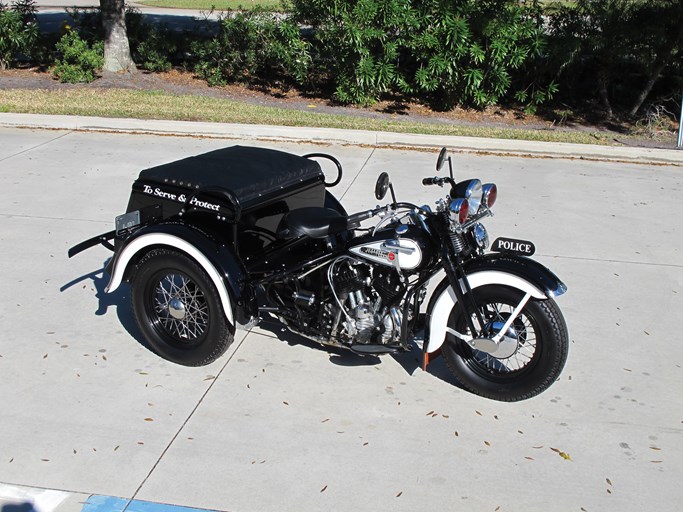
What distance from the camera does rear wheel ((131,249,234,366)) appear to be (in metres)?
4.80

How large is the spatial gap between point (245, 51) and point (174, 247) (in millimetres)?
8925

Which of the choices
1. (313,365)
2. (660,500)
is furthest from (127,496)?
(660,500)

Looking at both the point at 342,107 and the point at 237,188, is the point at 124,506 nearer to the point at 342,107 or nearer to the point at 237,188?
the point at 237,188

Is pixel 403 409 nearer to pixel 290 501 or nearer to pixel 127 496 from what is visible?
pixel 290 501

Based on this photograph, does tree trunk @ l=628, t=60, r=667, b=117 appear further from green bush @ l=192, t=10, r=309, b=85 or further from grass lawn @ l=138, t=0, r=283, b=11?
grass lawn @ l=138, t=0, r=283, b=11

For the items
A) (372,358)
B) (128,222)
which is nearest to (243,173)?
(128,222)

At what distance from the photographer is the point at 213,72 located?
13273mm

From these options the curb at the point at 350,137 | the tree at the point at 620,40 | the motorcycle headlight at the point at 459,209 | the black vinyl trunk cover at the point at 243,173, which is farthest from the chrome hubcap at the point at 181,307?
the tree at the point at 620,40

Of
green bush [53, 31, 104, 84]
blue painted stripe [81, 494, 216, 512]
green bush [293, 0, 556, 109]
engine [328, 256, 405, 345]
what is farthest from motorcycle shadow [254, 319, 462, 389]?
green bush [53, 31, 104, 84]

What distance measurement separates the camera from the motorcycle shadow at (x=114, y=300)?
547 centimetres

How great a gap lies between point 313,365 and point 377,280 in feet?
2.61

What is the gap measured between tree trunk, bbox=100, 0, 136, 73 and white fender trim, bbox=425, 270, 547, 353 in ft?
33.8

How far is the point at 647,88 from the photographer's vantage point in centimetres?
1153

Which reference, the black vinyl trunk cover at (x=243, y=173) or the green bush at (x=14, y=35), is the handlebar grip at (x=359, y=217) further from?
the green bush at (x=14, y=35)
